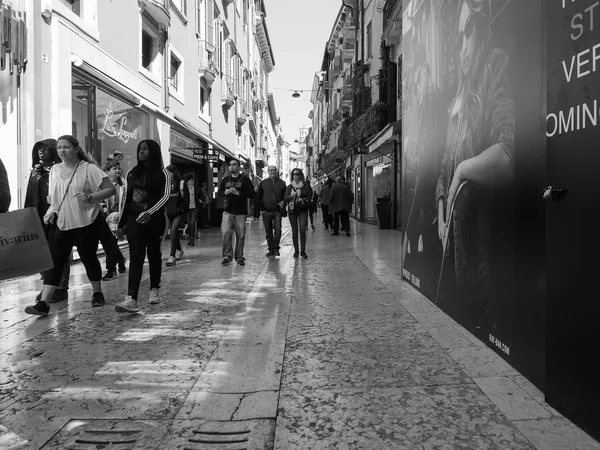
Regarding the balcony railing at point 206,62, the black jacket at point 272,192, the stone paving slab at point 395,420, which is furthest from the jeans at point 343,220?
the stone paving slab at point 395,420

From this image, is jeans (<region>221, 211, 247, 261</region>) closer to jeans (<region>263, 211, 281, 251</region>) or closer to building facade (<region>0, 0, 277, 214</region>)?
jeans (<region>263, 211, 281, 251</region>)

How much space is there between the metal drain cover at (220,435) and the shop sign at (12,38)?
7145 mm

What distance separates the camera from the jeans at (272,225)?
9.06m

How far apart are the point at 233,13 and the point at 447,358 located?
28615 mm

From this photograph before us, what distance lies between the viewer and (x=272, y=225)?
30.2 ft

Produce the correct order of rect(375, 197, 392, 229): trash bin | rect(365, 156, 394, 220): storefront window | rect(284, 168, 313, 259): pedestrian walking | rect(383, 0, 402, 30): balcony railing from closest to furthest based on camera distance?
rect(284, 168, 313, 259): pedestrian walking, rect(383, 0, 402, 30): balcony railing, rect(375, 197, 392, 229): trash bin, rect(365, 156, 394, 220): storefront window

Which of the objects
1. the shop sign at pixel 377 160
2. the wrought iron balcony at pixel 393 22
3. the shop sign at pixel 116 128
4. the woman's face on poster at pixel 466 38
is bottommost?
the woman's face on poster at pixel 466 38

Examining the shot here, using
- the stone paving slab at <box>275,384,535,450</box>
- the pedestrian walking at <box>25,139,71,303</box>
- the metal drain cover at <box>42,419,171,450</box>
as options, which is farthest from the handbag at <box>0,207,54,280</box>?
the pedestrian walking at <box>25,139,71,303</box>

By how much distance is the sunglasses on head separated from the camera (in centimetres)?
365

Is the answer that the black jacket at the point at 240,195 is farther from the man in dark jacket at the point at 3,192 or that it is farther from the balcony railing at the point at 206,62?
the balcony railing at the point at 206,62

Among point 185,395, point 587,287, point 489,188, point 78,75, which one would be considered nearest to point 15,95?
point 78,75

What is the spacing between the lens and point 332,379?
9.72ft

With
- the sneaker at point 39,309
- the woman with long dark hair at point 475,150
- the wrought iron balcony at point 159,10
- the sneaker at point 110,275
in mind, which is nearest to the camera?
the woman with long dark hair at point 475,150

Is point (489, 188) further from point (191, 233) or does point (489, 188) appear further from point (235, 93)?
point (235, 93)
